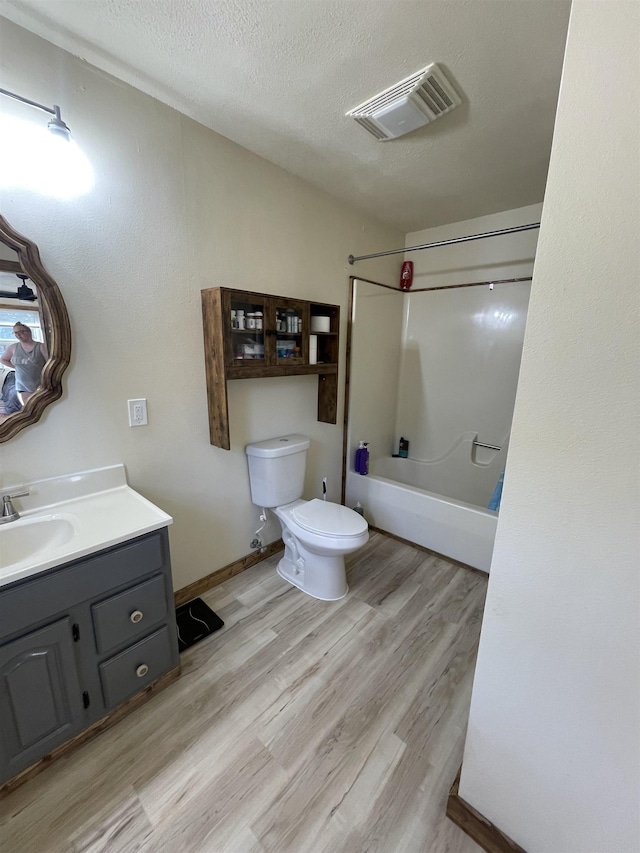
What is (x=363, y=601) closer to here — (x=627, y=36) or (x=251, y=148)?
(x=627, y=36)

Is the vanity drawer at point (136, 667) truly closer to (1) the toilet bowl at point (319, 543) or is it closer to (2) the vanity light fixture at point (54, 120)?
(1) the toilet bowl at point (319, 543)

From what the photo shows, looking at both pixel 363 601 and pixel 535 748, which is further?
pixel 363 601

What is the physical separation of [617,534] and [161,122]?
2.13 m

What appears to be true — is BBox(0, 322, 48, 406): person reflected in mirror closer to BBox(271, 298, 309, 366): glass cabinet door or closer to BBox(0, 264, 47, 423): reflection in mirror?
BBox(0, 264, 47, 423): reflection in mirror

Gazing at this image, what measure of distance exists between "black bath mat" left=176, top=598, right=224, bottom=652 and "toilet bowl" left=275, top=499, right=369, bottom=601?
483 mm

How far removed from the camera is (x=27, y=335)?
4.09ft

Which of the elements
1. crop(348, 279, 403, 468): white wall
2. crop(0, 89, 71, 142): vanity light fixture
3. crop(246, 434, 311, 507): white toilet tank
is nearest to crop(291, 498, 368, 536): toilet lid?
crop(246, 434, 311, 507): white toilet tank

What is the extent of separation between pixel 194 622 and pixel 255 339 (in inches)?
58.9

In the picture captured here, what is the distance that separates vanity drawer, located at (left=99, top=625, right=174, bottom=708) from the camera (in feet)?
4.09

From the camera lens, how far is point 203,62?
4.12ft

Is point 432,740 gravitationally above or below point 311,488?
below

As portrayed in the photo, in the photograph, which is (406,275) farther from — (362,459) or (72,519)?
(72,519)

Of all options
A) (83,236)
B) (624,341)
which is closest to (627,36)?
(624,341)

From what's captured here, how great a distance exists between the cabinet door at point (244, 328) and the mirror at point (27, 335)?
64 cm
